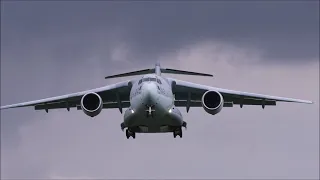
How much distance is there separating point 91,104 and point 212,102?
441 centimetres

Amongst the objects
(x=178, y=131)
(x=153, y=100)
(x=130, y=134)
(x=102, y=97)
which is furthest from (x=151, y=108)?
(x=102, y=97)

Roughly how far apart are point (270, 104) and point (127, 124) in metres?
7.27

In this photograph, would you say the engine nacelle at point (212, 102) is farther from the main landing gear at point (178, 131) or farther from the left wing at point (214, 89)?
the main landing gear at point (178, 131)

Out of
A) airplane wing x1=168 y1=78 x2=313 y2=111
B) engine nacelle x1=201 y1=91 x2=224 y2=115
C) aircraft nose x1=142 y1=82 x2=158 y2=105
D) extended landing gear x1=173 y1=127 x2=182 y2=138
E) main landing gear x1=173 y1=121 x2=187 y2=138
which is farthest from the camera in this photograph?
airplane wing x1=168 y1=78 x2=313 y2=111

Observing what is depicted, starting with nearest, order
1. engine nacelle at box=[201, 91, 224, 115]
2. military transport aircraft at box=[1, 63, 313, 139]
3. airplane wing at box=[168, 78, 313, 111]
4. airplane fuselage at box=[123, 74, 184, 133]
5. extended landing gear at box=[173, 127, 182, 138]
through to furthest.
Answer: airplane fuselage at box=[123, 74, 184, 133], military transport aircraft at box=[1, 63, 313, 139], engine nacelle at box=[201, 91, 224, 115], extended landing gear at box=[173, 127, 182, 138], airplane wing at box=[168, 78, 313, 111]

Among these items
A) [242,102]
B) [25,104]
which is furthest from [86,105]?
A: [242,102]

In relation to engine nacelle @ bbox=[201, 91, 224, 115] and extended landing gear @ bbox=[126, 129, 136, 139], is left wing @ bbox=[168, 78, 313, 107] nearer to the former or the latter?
engine nacelle @ bbox=[201, 91, 224, 115]

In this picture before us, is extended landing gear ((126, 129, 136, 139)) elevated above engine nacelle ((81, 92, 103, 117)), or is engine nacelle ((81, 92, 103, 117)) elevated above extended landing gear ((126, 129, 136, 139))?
engine nacelle ((81, 92, 103, 117))

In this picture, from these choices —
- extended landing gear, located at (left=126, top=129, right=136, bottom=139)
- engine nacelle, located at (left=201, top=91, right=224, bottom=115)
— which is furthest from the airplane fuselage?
extended landing gear, located at (left=126, top=129, right=136, bottom=139)

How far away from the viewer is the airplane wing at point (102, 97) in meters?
33.4

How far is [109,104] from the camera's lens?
3538 cm

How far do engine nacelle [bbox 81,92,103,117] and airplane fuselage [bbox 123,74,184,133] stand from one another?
4.44ft

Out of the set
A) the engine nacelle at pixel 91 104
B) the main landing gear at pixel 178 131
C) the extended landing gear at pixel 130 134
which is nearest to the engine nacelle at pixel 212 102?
the main landing gear at pixel 178 131

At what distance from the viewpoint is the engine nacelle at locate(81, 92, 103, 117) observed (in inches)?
1240
